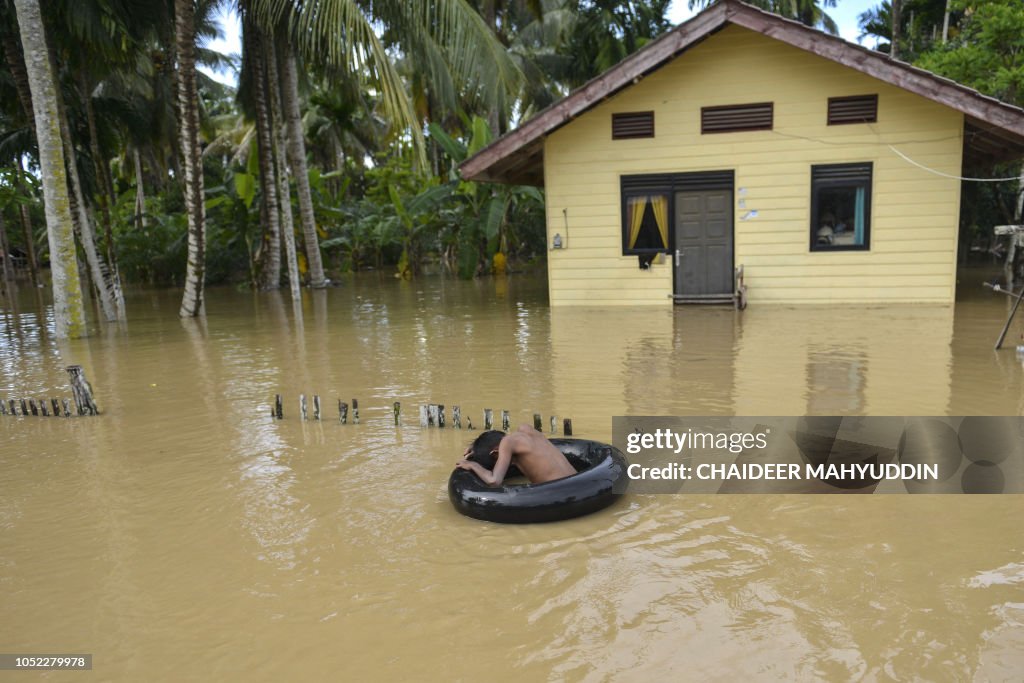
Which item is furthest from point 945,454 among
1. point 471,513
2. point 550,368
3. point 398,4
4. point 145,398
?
point 398,4

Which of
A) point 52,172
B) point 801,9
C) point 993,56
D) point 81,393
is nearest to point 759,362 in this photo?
point 81,393

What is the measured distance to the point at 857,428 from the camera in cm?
634

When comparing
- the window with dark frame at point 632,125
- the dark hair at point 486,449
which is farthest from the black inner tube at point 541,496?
the window with dark frame at point 632,125

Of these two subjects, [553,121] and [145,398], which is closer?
[145,398]

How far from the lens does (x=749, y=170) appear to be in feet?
44.7

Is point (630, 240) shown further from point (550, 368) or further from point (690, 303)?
point (550, 368)

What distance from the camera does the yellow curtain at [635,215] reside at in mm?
14211

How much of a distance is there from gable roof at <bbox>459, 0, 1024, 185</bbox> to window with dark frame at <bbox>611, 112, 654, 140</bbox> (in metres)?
0.52

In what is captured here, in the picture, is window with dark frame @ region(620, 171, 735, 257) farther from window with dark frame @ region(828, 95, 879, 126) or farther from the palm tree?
the palm tree

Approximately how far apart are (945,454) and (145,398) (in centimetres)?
798

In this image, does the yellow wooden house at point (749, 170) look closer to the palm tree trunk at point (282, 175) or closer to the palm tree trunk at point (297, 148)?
the palm tree trunk at point (282, 175)

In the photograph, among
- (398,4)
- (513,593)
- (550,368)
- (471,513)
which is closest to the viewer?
(513,593)

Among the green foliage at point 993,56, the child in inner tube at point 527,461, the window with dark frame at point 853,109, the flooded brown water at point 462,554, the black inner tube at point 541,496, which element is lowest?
the flooded brown water at point 462,554
